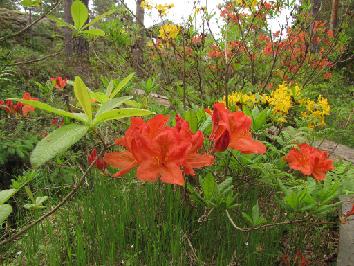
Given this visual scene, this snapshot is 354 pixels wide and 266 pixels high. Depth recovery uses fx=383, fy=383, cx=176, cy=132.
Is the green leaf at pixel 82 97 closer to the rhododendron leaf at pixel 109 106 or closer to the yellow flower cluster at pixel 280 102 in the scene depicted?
the rhododendron leaf at pixel 109 106

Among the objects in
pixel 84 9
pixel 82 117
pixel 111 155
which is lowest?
pixel 111 155

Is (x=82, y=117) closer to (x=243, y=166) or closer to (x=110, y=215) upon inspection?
(x=243, y=166)

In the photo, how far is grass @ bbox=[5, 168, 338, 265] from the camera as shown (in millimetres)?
1611

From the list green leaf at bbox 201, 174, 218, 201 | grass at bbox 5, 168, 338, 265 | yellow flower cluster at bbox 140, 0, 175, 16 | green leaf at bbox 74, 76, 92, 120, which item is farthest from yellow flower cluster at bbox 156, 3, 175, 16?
green leaf at bbox 74, 76, 92, 120

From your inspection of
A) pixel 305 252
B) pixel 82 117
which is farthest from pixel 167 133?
pixel 305 252

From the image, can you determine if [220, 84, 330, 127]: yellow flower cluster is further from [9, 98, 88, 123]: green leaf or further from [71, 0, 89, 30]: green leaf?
[9, 98, 88, 123]: green leaf

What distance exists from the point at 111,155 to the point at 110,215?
2.94 ft

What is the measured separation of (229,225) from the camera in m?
1.71

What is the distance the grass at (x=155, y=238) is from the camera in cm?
161

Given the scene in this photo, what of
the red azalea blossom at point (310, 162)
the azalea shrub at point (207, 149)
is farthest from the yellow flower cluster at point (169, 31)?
the red azalea blossom at point (310, 162)

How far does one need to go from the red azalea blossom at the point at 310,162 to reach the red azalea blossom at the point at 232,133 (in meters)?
0.55

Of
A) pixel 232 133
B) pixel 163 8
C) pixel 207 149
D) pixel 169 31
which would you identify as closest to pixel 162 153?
pixel 232 133

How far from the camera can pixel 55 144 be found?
2.01 feet

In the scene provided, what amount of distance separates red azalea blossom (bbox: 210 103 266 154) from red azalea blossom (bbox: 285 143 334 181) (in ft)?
1.79
